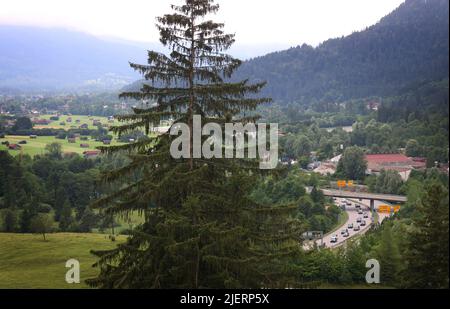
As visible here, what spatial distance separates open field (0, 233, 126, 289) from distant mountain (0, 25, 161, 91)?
102 metres

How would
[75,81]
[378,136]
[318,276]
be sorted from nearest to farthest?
[318,276]
[378,136]
[75,81]

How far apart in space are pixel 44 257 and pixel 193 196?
1985 cm

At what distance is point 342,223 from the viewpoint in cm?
4269

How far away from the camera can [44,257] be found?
25.0m

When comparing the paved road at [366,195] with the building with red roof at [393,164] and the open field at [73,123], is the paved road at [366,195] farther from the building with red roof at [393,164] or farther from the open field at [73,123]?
the open field at [73,123]

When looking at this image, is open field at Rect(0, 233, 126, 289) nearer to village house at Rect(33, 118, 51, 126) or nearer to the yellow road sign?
the yellow road sign

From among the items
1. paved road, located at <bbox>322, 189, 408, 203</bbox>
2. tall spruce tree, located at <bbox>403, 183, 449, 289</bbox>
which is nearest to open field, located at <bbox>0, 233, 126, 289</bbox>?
tall spruce tree, located at <bbox>403, 183, 449, 289</bbox>

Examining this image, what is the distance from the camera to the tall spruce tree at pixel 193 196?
330 inches

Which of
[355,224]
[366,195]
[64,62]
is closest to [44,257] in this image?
[355,224]

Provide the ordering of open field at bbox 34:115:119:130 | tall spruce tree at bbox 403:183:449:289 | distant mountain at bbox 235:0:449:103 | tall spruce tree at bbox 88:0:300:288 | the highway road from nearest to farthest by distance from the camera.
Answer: tall spruce tree at bbox 403:183:449:289 < tall spruce tree at bbox 88:0:300:288 < the highway road < open field at bbox 34:115:119:130 < distant mountain at bbox 235:0:449:103

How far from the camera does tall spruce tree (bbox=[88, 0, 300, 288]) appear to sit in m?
8.38

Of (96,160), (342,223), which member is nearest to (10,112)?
(96,160)

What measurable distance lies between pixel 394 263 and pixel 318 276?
426 centimetres

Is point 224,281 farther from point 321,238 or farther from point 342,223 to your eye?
point 342,223
